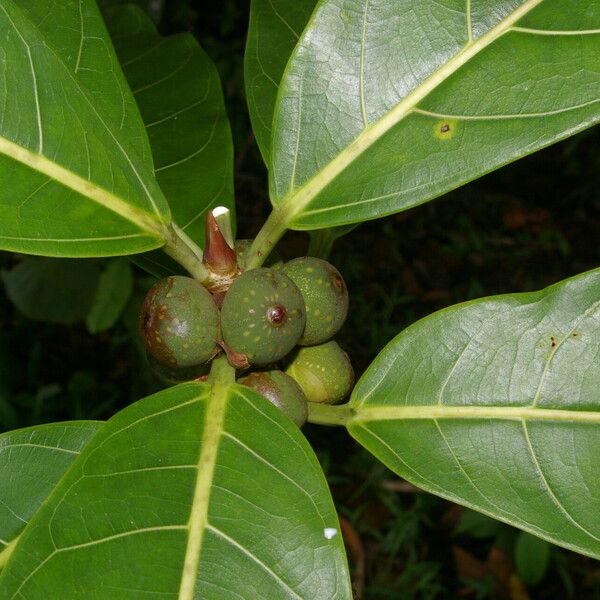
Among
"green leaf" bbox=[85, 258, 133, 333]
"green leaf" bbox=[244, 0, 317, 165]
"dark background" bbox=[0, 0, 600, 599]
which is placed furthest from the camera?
"dark background" bbox=[0, 0, 600, 599]

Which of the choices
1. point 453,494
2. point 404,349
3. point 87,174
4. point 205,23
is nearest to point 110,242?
point 87,174

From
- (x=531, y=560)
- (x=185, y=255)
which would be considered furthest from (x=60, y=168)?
(x=531, y=560)

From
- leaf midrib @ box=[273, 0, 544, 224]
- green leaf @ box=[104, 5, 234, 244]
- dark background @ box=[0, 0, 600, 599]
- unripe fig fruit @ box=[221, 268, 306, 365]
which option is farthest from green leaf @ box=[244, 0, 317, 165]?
dark background @ box=[0, 0, 600, 599]

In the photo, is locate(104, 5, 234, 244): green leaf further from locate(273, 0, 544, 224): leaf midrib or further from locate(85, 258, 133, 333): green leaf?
locate(85, 258, 133, 333): green leaf

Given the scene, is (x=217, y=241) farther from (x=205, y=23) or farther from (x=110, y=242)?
(x=205, y=23)

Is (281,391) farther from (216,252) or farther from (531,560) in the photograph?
(531,560)

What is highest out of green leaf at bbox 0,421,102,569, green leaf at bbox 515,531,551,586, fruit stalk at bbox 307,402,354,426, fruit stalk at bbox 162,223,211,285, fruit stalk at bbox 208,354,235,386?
fruit stalk at bbox 162,223,211,285

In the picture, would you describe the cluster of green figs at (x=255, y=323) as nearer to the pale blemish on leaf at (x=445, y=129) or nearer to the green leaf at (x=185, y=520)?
the green leaf at (x=185, y=520)

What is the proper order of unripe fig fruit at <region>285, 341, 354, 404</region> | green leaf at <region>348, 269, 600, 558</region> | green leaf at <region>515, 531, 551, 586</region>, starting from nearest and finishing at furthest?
green leaf at <region>348, 269, 600, 558</region> → unripe fig fruit at <region>285, 341, 354, 404</region> → green leaf at <region>515, 531, 551, 586</region>

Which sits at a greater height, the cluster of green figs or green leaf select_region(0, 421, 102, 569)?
the cluster of green figs
